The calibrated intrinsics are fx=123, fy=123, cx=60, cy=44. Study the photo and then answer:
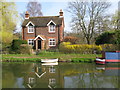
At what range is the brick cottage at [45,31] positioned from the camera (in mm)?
27875

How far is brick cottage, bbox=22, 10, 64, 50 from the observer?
27875mm

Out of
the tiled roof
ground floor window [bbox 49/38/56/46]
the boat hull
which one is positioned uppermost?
the tiled roof

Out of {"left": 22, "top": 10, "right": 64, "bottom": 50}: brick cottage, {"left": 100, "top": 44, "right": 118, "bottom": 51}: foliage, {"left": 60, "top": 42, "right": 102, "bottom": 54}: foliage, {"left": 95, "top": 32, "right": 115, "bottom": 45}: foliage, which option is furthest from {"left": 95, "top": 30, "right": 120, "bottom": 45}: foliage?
{"left": 22, "top": 10, "right": 64, "bottom": 50}: brick cottage

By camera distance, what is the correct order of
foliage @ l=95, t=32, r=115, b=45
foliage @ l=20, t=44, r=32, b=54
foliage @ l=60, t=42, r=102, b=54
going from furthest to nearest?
foliage @ l=95, t=32, r=115, b=45, foliage @ l=20, t=44, r=32, b=54, foliage @ l=60, t=42, r=102, b=54

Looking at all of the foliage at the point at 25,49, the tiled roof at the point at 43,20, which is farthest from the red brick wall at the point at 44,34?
the foliage at the point at 25,49

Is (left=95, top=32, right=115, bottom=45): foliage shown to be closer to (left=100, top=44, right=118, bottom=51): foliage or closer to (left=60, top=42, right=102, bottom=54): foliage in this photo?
(left=100, top=44, right=118, bottom=51): foliage

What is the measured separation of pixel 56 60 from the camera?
17609mm

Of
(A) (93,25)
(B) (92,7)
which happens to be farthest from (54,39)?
(B) (92,7)

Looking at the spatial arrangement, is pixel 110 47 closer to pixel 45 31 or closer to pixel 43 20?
pixel 45 31

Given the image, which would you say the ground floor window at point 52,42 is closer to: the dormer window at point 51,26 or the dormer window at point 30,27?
the dormer window at point 51,26

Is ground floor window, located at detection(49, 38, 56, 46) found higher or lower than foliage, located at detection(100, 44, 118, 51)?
higher

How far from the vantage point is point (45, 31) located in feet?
93.4

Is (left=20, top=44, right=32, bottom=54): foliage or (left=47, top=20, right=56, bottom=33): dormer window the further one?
(left=47, top=20, right=56, bottom=33): dormer window

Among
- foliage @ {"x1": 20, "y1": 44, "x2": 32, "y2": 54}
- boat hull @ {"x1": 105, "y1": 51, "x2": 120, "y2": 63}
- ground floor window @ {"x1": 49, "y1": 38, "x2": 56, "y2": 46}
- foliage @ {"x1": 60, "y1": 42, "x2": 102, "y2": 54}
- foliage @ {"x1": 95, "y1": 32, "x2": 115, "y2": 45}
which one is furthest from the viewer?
ground floor window @ {"x1": 49, "y1": 38, "x2": 56, "y2": 46}
